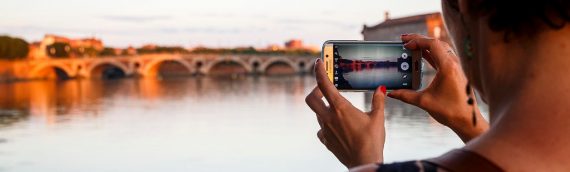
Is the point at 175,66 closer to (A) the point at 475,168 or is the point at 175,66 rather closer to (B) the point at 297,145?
(B) the point at 297,145

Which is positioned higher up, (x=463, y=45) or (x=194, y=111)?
(x=463, y=45)

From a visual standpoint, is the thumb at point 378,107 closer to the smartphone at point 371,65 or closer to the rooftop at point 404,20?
the smartphone at point 371,65

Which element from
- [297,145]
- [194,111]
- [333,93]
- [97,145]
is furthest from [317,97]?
[194,111]

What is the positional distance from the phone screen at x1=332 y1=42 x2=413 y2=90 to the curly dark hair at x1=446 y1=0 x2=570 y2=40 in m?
0.65

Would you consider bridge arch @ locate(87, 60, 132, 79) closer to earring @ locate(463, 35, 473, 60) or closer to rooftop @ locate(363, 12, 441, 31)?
rooftop @ locate(363, 12, 441, 31)

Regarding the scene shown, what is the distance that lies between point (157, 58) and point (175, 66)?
17642mm

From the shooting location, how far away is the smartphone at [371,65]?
139 centimetres

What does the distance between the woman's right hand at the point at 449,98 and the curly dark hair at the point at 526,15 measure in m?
0.37

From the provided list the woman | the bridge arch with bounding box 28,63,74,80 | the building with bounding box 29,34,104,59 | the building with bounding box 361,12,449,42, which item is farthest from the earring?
the building with bounding box 29,34,104,59

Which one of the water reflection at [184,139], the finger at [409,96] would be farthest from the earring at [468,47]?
the water reflection at [184,139]

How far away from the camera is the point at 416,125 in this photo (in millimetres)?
17828

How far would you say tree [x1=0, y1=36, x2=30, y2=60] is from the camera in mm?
63438

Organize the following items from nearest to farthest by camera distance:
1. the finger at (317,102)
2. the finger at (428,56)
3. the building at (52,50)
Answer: the finger at (317,102), the finger at (428,56), the building at (52,50)

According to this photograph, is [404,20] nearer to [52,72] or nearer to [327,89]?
[52,72]
